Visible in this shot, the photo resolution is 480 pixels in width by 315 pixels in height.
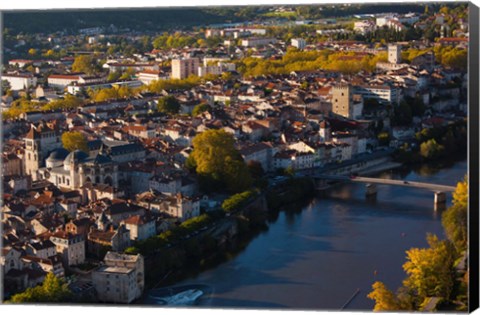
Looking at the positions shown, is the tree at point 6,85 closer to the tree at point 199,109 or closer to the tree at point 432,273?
the tree at point 199,109

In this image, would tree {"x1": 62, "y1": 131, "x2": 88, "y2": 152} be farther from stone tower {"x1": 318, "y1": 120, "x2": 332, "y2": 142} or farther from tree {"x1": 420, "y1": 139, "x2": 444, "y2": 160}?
tree {"x1": 420, "y1": 139, "x2": 444, "y2": 160}

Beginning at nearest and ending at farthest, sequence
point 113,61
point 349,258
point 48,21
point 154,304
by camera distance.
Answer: point 154,304 → point 349,258 → point 113,61 → point 48,21

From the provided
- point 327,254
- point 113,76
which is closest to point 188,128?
point 327,254

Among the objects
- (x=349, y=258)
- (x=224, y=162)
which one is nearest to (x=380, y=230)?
(x=349, y=258)

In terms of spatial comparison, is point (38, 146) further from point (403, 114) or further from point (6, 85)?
point (6, 85)

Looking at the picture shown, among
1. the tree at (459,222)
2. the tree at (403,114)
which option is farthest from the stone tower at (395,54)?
the tree at (459,222)

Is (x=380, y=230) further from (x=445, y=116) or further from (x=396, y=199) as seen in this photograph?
(x=445, y=116)
